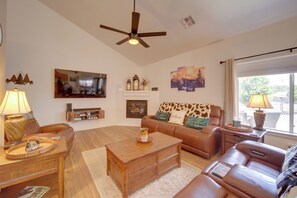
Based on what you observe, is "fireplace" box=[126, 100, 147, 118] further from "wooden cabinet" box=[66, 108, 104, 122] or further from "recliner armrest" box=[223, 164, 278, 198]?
"recliner armrest" box=[223, 164, 278, 198]

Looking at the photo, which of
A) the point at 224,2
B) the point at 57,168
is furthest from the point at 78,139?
the point at 224,2

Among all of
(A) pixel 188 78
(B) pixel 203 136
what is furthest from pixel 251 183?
(A) pixel 188 78

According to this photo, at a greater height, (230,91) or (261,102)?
(230,91)

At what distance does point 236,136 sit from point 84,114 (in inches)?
161

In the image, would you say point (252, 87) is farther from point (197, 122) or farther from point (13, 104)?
point (13, 104)

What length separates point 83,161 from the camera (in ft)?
7.73

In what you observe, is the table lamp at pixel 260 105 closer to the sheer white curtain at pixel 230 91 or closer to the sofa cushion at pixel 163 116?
the sheer white curtain at pixel 230 91

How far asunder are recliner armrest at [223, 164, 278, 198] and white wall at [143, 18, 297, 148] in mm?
2007

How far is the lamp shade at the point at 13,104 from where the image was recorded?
1376mm

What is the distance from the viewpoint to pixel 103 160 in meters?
2.38

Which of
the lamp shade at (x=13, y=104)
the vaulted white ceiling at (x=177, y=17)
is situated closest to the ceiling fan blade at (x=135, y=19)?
the vaulted white ceiling at (x=177, y=17)

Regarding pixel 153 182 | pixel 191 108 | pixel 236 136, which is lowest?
pixel 153 182

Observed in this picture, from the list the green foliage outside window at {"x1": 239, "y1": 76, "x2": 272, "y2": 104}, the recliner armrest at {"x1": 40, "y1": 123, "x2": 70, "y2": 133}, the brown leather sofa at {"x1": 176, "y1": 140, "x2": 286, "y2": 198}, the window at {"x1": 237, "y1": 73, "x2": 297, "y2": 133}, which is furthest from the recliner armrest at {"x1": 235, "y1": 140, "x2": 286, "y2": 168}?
the recliner armrest at {"x1": 40, "y1": 123, "x2": 70, "y2": 133}

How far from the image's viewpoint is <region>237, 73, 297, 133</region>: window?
2.28 metres
